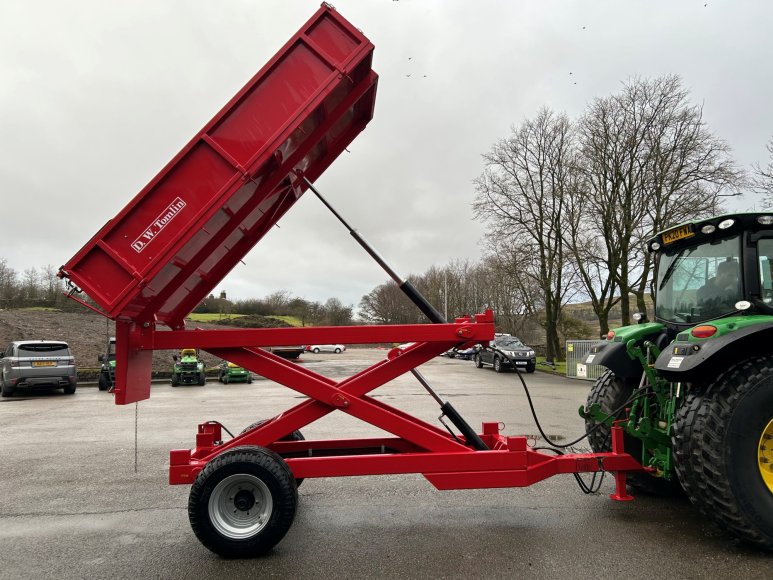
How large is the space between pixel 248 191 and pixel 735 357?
4.03m

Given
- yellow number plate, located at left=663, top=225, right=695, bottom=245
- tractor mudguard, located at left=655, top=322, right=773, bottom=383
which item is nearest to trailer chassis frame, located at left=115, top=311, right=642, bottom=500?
tractor mudguard, located at left=655, top=322, right=773, bottom=383

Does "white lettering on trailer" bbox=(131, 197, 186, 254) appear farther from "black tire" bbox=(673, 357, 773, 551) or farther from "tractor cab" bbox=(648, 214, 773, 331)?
"tractor cab" bbox=(648, 214, 773, 331)

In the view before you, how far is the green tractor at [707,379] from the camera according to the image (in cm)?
361

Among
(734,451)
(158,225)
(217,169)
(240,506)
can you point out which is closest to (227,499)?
(240,506)

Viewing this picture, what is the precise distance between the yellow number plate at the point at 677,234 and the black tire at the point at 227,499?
4.14 meters

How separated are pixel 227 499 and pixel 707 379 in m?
3.81

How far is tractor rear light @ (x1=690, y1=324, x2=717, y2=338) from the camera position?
387cm

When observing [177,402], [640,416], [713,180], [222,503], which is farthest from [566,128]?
[222,503]

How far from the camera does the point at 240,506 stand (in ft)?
12.4

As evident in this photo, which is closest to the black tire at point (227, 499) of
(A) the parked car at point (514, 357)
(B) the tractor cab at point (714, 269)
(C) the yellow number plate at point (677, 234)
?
(B) the tractor cab at point (714, 269)

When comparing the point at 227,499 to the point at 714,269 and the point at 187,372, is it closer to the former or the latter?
the point at 714,269

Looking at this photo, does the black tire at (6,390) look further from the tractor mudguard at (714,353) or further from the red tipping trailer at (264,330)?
the tractor mudguard at (714,353)

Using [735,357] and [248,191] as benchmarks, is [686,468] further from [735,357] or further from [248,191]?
[248,191]

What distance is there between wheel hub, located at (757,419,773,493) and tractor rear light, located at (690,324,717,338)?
0.77 meters
